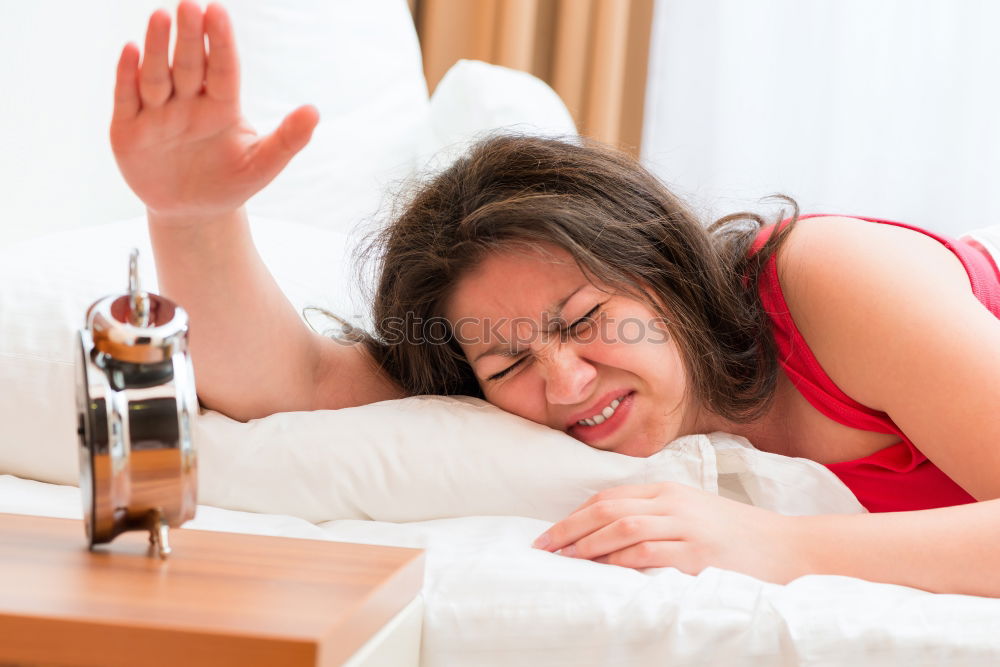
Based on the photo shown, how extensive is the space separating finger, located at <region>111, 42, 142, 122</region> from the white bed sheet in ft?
1.46

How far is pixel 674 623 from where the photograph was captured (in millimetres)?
703

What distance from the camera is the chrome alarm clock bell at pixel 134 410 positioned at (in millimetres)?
573

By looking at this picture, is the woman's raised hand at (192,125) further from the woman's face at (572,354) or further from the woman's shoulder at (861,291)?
the woman's shoulder at (861,291)

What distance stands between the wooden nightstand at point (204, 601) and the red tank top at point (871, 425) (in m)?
0.65

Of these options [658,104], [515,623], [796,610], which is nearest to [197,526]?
[515,623]

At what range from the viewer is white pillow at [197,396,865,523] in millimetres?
1022

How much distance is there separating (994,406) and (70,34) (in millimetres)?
1436

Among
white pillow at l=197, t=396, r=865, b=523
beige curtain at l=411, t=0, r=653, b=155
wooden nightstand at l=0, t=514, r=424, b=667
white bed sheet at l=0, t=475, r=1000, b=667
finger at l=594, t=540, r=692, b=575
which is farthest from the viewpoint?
beige curtain at l=411, t=0, r=653, b=155

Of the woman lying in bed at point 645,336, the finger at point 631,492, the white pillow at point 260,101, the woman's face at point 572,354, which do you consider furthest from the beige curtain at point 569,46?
the finger at point 631,492

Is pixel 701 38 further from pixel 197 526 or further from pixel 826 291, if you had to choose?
pixel 197 526

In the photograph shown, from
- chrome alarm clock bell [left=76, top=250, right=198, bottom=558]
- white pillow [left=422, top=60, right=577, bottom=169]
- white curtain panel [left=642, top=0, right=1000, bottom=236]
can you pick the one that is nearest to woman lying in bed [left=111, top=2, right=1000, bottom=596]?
chrome alarm clock bell [left=76, top=250, right=198, bottom=558]

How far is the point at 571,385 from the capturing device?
1.06 m

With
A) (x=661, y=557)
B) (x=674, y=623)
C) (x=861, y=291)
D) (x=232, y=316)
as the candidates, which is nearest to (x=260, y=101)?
(x=232, y=316)

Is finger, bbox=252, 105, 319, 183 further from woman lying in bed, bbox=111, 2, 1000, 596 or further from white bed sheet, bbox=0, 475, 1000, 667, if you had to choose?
white bed sheet, bbox=0, 475, 1000, 667
